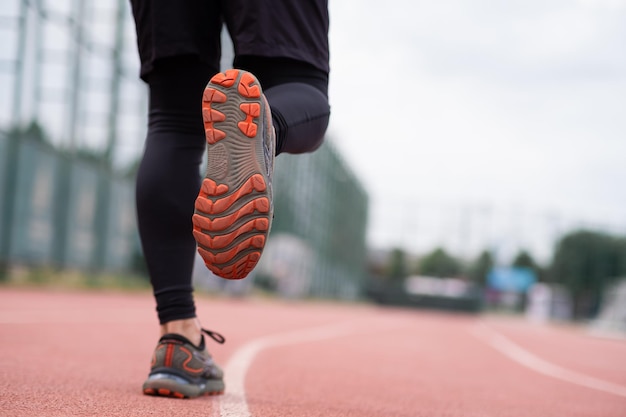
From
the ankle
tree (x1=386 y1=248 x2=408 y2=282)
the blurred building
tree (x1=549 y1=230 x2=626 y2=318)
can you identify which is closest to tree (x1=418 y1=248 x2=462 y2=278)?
tree (x1=386 y1=248 x2=408 y2=282)

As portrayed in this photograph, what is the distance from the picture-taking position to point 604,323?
82.8 ft

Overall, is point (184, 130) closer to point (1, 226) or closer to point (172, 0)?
point (172, 0)

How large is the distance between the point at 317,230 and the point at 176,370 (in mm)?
36632

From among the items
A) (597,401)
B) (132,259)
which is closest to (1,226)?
(132,259)

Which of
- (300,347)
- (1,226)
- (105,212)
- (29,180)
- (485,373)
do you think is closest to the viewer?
(485,373)

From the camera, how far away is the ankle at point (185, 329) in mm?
1914

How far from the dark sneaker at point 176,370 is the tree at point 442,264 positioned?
34.5 meters

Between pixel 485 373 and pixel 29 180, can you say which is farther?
pixel 29 180

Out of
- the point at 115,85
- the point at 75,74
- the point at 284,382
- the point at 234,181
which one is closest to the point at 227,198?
the point at 234,181

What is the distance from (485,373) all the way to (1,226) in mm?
8566

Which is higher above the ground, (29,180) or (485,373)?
(29,180)

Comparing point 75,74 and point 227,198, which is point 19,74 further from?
point 227,198

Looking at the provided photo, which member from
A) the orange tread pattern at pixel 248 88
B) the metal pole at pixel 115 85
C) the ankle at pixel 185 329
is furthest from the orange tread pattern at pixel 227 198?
the metal pole at pixel 115 85

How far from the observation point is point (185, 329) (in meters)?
1.92
